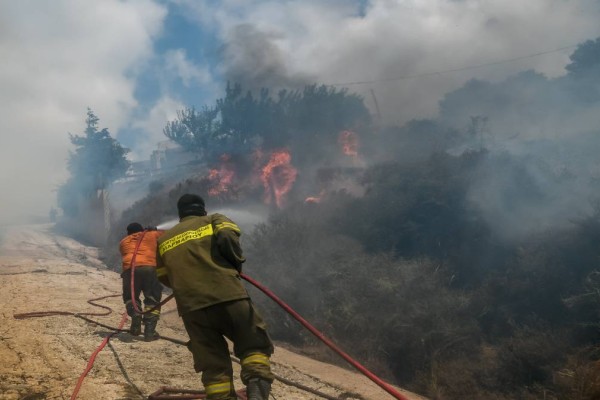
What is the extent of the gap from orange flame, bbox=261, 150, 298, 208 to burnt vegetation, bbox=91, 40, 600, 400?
124 inches

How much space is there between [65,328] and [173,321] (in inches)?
100

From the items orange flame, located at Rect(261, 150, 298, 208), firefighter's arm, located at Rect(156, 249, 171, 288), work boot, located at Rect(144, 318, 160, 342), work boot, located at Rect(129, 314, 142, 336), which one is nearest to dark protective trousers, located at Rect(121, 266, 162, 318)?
work boot, located at Rect(129, 314, 142, 336)

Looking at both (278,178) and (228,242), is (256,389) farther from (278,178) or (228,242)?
(278,178)

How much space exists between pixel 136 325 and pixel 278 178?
18.5 metres

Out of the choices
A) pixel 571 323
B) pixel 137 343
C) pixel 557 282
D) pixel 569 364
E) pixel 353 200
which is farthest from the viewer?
pixel 353 200

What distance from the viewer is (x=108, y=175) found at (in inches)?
1175

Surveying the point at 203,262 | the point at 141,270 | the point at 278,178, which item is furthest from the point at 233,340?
the point at 278,178

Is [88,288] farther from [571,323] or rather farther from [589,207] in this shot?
[589,207]

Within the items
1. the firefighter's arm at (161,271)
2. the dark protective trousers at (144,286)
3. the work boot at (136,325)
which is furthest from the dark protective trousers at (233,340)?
the dark protective trousers at (144,286)

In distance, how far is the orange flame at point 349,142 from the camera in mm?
29859

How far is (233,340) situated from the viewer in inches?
109

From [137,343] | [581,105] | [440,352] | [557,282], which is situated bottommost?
[440,352]

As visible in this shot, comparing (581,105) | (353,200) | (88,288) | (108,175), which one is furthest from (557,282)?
(108,175)

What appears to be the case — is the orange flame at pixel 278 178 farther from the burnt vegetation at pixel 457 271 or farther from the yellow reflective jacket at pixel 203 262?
the yellow reflective jacket at pixel 203 262
